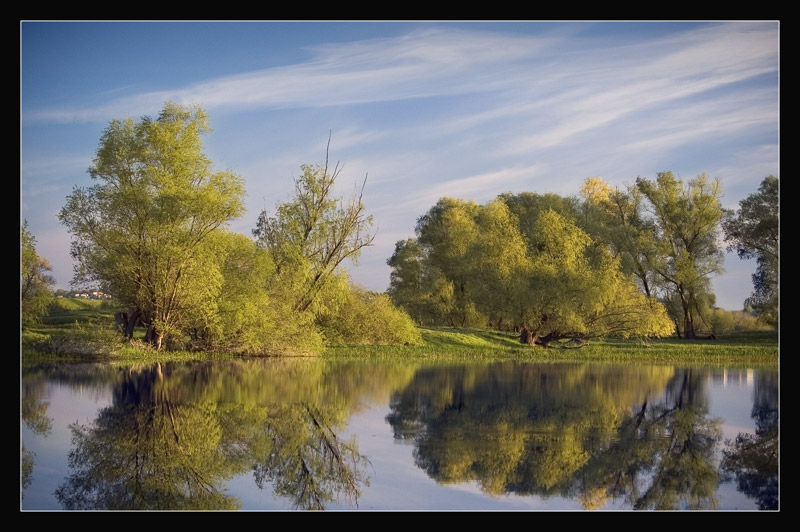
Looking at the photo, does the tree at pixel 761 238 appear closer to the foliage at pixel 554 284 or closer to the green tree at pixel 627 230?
the green tree at pixel 627 230

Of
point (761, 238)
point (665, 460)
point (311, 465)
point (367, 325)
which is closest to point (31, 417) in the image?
point (311, 465)

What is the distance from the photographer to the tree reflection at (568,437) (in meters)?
10.7

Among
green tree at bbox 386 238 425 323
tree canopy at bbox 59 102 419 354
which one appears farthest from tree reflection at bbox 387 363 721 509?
green tree at bbox 386 238 425 323

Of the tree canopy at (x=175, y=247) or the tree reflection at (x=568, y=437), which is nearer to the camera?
the tree reflection at (x=568, y=437)

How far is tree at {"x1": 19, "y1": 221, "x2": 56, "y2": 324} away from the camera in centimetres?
2886

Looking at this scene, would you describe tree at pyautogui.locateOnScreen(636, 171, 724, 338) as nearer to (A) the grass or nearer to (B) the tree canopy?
(A) the grass

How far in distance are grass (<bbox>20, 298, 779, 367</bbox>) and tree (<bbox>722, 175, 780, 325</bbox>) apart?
10.4m

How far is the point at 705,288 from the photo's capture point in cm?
5444

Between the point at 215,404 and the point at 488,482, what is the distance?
8.25 metres

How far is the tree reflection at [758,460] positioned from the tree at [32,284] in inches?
956

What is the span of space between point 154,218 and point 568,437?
20.9 m

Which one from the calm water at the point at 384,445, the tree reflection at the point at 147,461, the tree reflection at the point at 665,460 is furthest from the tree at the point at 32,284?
the tree reflection at the point at 665,460
